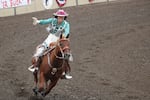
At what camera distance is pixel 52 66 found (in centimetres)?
1078

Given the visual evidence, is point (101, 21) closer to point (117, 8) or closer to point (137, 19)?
point (137, 19)

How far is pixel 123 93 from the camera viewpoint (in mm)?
13031

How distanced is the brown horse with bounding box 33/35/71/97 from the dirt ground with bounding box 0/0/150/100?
754 millimetres

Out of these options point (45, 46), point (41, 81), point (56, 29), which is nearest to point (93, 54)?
point (45, 46)

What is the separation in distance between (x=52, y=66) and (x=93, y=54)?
7.84 m

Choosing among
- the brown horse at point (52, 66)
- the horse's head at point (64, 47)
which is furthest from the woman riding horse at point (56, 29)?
the horse's head at point (64, 47)

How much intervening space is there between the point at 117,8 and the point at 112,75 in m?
16.9

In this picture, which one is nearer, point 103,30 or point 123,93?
point 123,93

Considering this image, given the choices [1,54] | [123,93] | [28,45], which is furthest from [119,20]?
[123,93]

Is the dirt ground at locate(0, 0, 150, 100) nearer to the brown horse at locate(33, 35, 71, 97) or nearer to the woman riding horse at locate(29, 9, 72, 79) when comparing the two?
the brown horse at locate(33, 35, 71, 97)

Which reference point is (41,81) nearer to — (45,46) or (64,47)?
(45,46)

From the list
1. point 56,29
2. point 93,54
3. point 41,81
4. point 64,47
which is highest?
point 56,29

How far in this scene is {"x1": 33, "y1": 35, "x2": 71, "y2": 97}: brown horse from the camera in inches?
408

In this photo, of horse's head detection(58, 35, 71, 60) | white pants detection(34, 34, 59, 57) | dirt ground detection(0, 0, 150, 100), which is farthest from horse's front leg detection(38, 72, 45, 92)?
horse's head detection(58, 35, 71, 60)
